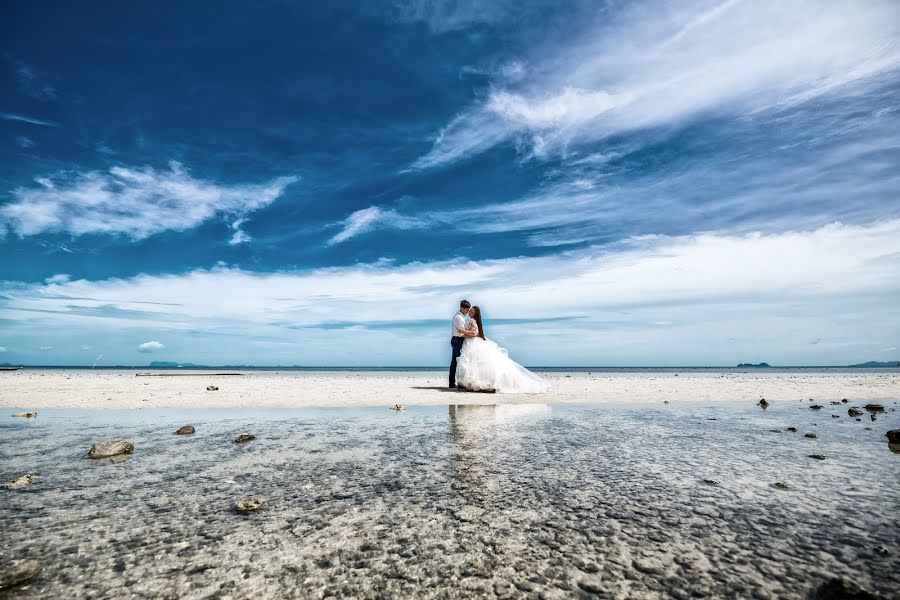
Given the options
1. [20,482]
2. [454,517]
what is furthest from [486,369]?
[20,482]

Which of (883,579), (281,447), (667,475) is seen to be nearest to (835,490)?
(667,475)

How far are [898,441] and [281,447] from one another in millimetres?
8701

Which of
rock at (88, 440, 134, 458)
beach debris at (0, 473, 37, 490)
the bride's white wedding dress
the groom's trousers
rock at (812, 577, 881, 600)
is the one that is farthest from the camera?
the groom's trousers

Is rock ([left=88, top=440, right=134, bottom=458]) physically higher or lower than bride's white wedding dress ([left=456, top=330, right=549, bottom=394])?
lower

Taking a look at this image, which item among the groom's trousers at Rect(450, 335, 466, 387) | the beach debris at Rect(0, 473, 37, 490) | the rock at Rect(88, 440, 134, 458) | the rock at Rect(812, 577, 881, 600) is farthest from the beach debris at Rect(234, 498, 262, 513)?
the groom's trousers at Rect(450, 335, 466, 387)

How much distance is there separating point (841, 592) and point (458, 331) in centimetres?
1415

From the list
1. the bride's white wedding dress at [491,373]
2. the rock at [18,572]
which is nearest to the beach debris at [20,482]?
the rock at [18,572]

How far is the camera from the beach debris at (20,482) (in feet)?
13.0

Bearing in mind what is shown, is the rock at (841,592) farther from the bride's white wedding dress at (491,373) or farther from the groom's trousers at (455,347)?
the groom's trousers at (455,347)

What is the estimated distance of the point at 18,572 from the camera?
235cm

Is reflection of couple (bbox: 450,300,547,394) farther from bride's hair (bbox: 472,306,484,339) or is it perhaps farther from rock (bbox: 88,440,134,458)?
rock (bbox: 88,440,134,458)

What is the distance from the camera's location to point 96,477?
4.30 meters

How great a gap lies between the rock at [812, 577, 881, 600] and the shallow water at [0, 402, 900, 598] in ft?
0.20

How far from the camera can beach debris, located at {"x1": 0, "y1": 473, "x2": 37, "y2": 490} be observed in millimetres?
3963
